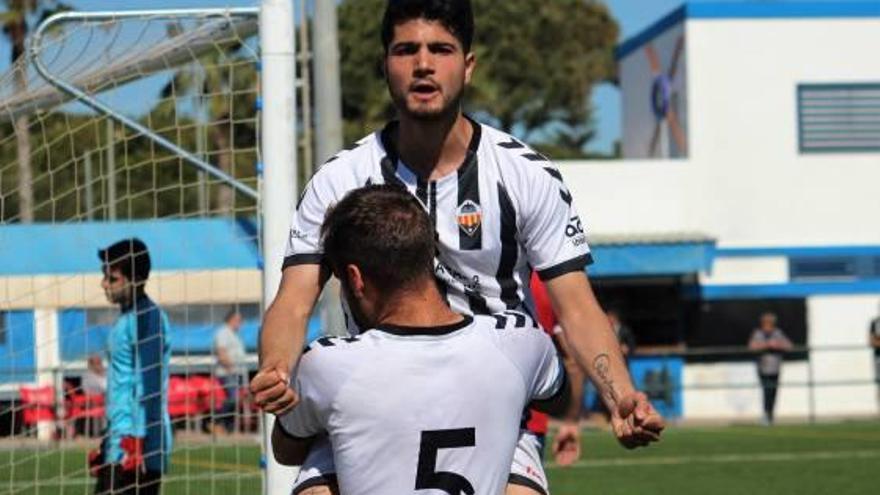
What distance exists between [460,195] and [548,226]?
27 centimetres

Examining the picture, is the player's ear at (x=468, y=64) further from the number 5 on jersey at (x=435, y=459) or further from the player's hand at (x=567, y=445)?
the player's hand at (x=567, y=445)

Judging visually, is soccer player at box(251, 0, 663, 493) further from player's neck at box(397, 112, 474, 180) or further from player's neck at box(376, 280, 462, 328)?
player's neck at box(376, 280, 462, 328)

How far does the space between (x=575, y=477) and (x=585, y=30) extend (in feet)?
182

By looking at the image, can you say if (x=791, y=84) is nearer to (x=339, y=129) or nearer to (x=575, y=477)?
(x=575, y=477)

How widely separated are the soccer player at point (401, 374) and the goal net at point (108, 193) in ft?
12.3

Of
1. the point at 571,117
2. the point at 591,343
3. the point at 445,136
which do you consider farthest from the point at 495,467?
the point at 571,117

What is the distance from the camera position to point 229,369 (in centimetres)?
1616

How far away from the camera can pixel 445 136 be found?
582 centimetres

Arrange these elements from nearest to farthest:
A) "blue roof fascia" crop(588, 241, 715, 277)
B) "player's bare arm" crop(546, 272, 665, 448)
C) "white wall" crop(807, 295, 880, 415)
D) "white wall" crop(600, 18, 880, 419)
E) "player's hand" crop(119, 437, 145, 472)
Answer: "player's bare arm" crop(546, 272, 665, 448)
"player's hand" crop(119, 437, 145, 472)
"white wall" crop(807, 295, 880, 415)
"blue roof fascia" crop(588, 241, 715, 277)
"white wall" crop(600, 18, 880, 419)

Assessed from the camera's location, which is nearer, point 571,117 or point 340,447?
point 340,447

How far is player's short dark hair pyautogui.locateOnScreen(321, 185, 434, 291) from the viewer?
15.8 ft

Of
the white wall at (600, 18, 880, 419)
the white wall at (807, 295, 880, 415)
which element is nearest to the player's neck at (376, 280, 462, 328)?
the white wall at (807, 295, 880, 415)

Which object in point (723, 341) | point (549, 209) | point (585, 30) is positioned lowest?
point (723, 341)

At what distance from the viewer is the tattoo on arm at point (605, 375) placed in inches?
218
